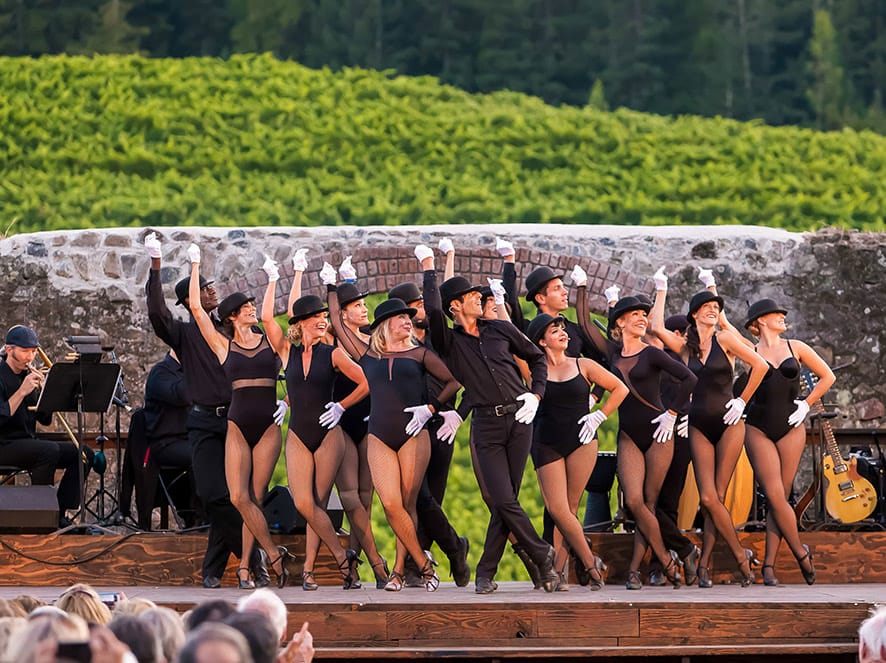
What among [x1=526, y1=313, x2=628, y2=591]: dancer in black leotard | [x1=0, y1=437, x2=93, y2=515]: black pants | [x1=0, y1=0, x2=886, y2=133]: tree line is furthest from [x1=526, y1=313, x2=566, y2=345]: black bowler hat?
[x1=0, y1=0, x2=886, y2=133]: tree line

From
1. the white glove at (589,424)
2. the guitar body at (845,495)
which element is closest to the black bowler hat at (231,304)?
the white glove at (589,424)

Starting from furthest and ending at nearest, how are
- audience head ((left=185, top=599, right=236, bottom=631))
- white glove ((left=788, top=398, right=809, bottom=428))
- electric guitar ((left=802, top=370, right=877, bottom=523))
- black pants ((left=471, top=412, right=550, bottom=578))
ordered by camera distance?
electric guitar ((left=802, top=370, right=877, bottom=523)) → white glove ((left=788, top=398, right=809, bottom=428)) → black pants ((left=471, top=412, right=550, bottom=578)) → audience head ((left=185, top=599, right=236, bottom=631))

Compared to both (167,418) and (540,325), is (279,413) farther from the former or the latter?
(540,325)

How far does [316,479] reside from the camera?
29.5 ft

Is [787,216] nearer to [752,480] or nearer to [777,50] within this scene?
[777,50]

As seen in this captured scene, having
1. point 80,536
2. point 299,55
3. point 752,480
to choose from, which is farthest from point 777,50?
point 80,536

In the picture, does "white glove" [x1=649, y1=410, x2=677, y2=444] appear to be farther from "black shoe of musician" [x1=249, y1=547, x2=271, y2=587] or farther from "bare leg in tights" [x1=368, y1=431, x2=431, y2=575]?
"black shoe of musician" [x1=249, y1=547, x2=271, y2=587]

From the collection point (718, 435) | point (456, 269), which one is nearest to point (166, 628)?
point (718, 435)

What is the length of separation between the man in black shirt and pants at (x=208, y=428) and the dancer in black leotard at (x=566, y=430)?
1.82 metres

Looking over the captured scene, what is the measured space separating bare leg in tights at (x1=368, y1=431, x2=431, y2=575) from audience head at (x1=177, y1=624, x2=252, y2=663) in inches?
194

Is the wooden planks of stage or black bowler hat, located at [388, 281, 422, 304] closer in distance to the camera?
the wooden planks of stage

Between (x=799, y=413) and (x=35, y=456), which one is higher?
(x=799, y=413)

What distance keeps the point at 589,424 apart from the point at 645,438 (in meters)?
0.57

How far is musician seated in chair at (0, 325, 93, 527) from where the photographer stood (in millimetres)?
10039
